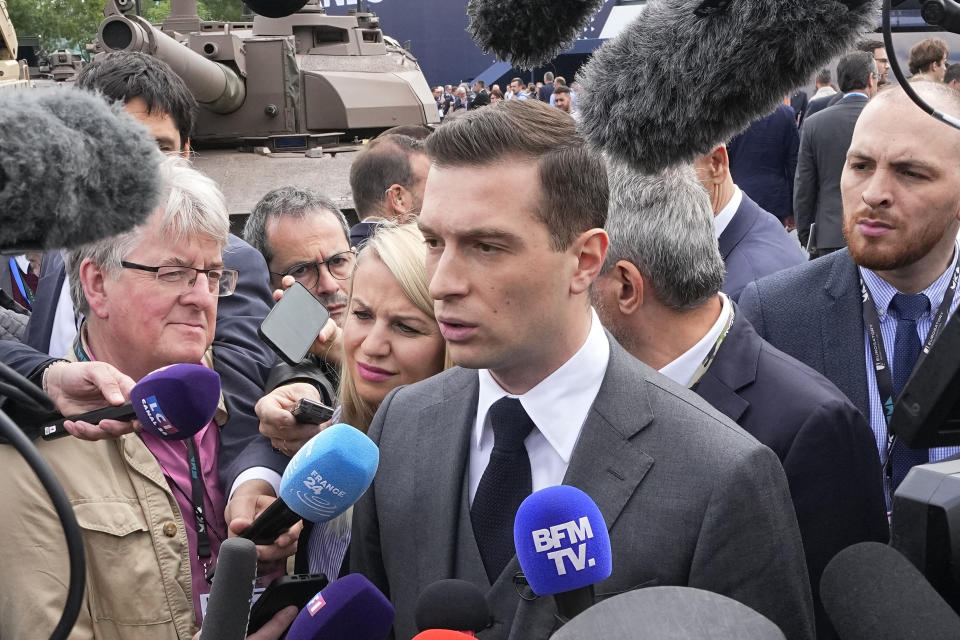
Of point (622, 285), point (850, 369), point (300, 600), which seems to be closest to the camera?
point (300, 600)

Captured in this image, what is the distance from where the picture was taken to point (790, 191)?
362 inches

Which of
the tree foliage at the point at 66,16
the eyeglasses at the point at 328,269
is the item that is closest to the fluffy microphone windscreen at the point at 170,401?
the eyeglasses at the point at 328,269

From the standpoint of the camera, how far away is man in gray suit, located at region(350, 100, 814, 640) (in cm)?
202

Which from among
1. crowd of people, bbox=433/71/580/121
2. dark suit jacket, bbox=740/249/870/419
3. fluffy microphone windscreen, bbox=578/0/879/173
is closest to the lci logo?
fluffy microphone windscreen, bbox=578/0/879/173

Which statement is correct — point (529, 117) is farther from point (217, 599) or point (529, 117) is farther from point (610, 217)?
point (217, 599)

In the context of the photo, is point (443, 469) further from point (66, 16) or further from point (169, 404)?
point (66, 16)

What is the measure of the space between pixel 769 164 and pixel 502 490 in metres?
7.56

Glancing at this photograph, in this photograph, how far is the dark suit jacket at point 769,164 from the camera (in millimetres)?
8945

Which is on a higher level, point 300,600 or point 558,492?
point 558,492

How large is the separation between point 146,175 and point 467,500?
1241mm

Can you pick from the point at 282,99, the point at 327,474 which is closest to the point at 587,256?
the point at 327,474

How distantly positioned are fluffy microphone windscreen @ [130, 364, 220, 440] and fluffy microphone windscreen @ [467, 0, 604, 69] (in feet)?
3.23

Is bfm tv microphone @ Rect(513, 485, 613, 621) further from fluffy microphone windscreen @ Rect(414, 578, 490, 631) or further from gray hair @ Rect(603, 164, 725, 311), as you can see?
gray hair @ Rect(603, 164, 725, 311)

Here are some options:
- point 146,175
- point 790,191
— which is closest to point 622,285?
point 146,175
